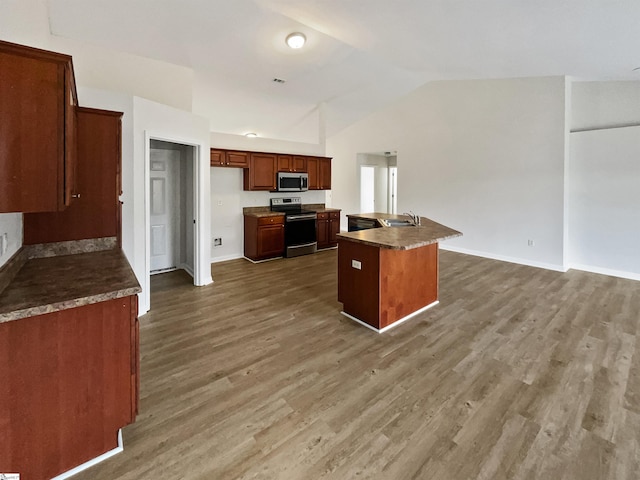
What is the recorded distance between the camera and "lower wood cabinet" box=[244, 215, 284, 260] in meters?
5.83

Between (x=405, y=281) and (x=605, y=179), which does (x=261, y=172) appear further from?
(x=605, y=179)

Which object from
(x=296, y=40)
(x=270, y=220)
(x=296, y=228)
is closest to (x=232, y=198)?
(x=270, y=220)

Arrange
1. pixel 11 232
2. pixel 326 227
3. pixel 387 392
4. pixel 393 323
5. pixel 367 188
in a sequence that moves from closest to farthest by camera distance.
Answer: pixel 11 232
pixel 387 392
pixel 393 323
pixel 326 227
pixel 367 188

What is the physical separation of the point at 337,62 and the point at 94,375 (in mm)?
5305

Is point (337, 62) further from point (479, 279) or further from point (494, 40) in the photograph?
point (479, 279)

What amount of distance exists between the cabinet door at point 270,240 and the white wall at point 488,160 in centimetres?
330

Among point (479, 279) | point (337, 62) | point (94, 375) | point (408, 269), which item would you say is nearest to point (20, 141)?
point (94, 375)

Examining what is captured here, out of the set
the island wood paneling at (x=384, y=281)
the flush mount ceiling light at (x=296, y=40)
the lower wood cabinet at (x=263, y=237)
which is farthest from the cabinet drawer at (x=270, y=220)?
the flush mount ceiling light at (x=296, y=40)

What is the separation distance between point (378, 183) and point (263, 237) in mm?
5445

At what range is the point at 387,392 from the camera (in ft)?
7.25

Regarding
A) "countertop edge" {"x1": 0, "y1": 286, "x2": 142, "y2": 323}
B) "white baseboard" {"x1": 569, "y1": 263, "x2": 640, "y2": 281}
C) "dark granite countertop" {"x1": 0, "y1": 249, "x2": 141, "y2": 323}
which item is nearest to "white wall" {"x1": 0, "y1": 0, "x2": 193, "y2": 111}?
"dark granite countertop" {"x1": 0, "y1": 249, "x2": 141, "y2": 323}

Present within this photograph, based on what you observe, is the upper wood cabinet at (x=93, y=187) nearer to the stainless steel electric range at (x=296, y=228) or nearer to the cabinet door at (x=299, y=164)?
the stainless steel electric range at (x=296, y=228)

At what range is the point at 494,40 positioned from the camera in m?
3.45

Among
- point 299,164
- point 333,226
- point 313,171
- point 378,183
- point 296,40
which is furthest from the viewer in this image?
point 378,183
